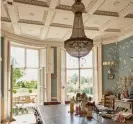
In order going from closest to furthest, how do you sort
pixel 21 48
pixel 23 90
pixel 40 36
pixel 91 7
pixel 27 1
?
pixel 27 1
pixel 91 7
pixel 40 36
pixel 21 48
pixel 23 90

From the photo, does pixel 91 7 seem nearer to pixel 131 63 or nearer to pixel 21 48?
pixel 131 63

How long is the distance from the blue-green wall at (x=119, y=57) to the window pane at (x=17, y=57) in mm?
3822

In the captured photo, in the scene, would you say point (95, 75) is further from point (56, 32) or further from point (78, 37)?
point (78, 37)

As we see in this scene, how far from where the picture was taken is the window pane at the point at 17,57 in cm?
918

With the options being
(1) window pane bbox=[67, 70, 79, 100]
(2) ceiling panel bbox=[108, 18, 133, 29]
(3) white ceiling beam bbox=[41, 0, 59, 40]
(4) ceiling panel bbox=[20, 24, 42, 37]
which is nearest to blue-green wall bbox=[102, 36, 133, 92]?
(2) ceiling panel bbox=[108, 18, 133, 29]

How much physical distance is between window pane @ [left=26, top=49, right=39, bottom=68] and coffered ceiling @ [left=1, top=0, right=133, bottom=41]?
48.7 inches

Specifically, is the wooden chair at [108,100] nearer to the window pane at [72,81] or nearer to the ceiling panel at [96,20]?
the window pane at [72,81]

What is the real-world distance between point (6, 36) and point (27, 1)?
9.68 ft

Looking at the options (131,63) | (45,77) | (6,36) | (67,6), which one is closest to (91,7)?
(67,6)


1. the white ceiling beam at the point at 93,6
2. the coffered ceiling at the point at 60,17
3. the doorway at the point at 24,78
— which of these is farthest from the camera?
the doorway at the point at 24,78

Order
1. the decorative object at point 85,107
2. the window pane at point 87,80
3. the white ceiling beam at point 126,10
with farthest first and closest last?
the window pane at point 87,80
the white ceiling beam at point 126,10
the decorative object at point 85,107

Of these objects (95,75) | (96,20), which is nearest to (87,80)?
(95,75)

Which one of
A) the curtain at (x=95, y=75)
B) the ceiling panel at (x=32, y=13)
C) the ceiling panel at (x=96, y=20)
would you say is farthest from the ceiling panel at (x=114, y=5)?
the curtain at (x=95, y=75)

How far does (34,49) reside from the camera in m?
9.85
